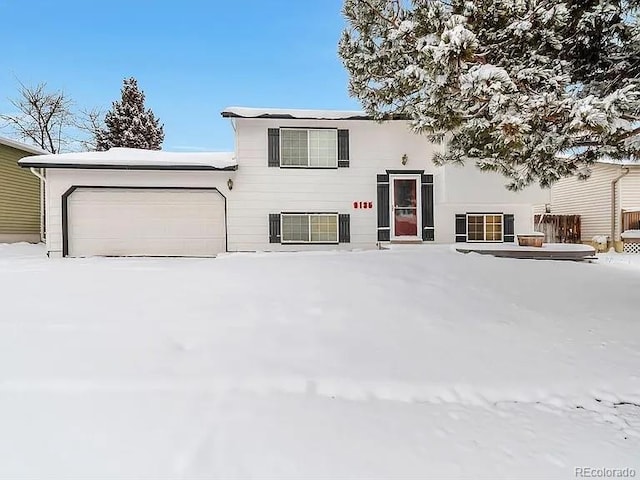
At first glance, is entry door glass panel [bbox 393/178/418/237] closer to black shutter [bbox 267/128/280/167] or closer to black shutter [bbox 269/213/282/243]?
black shutter [bbox 269/213/282/243]

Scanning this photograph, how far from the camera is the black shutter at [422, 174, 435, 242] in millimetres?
12133

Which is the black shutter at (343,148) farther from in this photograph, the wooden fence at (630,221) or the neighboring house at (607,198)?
the wooden fence at (630,221)

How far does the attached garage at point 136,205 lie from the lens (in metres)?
11.2

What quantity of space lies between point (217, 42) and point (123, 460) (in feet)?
70.1

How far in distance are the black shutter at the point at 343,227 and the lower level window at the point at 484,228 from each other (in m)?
3.81

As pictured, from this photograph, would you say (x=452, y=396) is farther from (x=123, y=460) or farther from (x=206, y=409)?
(x=123, y=460)

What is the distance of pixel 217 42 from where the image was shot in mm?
19922

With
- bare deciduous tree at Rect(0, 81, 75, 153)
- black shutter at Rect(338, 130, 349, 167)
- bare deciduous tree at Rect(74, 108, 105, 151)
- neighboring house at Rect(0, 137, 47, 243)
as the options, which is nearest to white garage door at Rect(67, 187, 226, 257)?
black shutter at Rect(338, 130, 349, 167)

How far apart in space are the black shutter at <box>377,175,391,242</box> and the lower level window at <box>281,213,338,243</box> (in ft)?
4.44

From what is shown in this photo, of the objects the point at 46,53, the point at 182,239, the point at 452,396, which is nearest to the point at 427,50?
the point at 452,396

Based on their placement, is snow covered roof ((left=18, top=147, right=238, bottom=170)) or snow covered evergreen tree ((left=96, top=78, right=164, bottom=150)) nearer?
snow covered roof ((left=18, top=147, right=238, bottom=170))

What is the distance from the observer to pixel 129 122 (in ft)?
79.8

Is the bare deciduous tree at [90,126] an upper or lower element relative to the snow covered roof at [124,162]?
upper

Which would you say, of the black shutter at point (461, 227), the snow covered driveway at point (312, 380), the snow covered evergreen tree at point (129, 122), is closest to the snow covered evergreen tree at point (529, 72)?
the snow covered driveway at point (312, 380)
